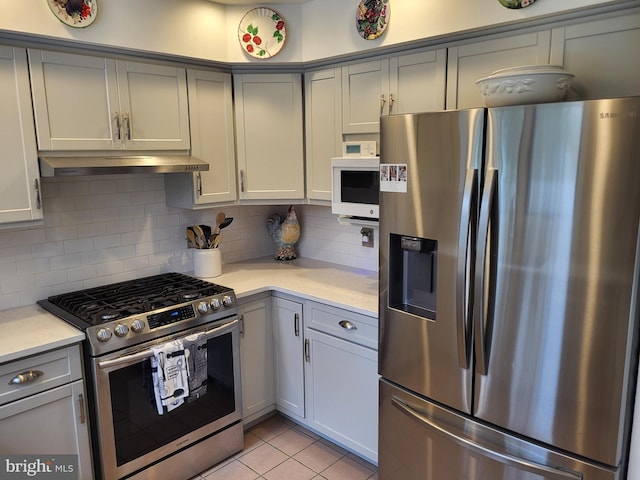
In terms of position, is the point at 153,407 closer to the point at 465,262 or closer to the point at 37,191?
the point at 37,191

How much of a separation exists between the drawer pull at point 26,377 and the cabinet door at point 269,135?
1524 mm

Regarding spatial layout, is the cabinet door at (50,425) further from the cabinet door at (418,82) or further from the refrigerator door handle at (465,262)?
the cabinet door at (418,82)

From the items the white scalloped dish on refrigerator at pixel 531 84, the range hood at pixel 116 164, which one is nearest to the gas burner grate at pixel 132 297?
the range hood at pixel 116 164

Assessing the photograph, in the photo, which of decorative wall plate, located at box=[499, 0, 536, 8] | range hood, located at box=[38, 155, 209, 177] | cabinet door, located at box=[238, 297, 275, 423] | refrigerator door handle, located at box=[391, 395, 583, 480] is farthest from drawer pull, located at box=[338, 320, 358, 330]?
decorative wall plate, located at box=[499, 0, 536, 8]

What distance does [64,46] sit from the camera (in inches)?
89.2

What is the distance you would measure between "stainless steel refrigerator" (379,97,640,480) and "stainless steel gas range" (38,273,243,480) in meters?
1.03

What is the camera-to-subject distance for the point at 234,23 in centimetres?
279

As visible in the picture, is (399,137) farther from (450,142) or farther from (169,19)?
(169,19)

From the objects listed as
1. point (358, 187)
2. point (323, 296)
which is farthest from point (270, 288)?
point (358, 187)

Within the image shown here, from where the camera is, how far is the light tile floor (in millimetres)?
2584

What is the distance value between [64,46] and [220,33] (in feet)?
2.83

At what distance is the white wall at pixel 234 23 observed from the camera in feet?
6.68

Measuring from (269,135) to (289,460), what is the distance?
196cm

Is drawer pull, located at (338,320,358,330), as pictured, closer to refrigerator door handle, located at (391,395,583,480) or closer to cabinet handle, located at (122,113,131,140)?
refrigerator door handle, located at (391,395,583,480)
